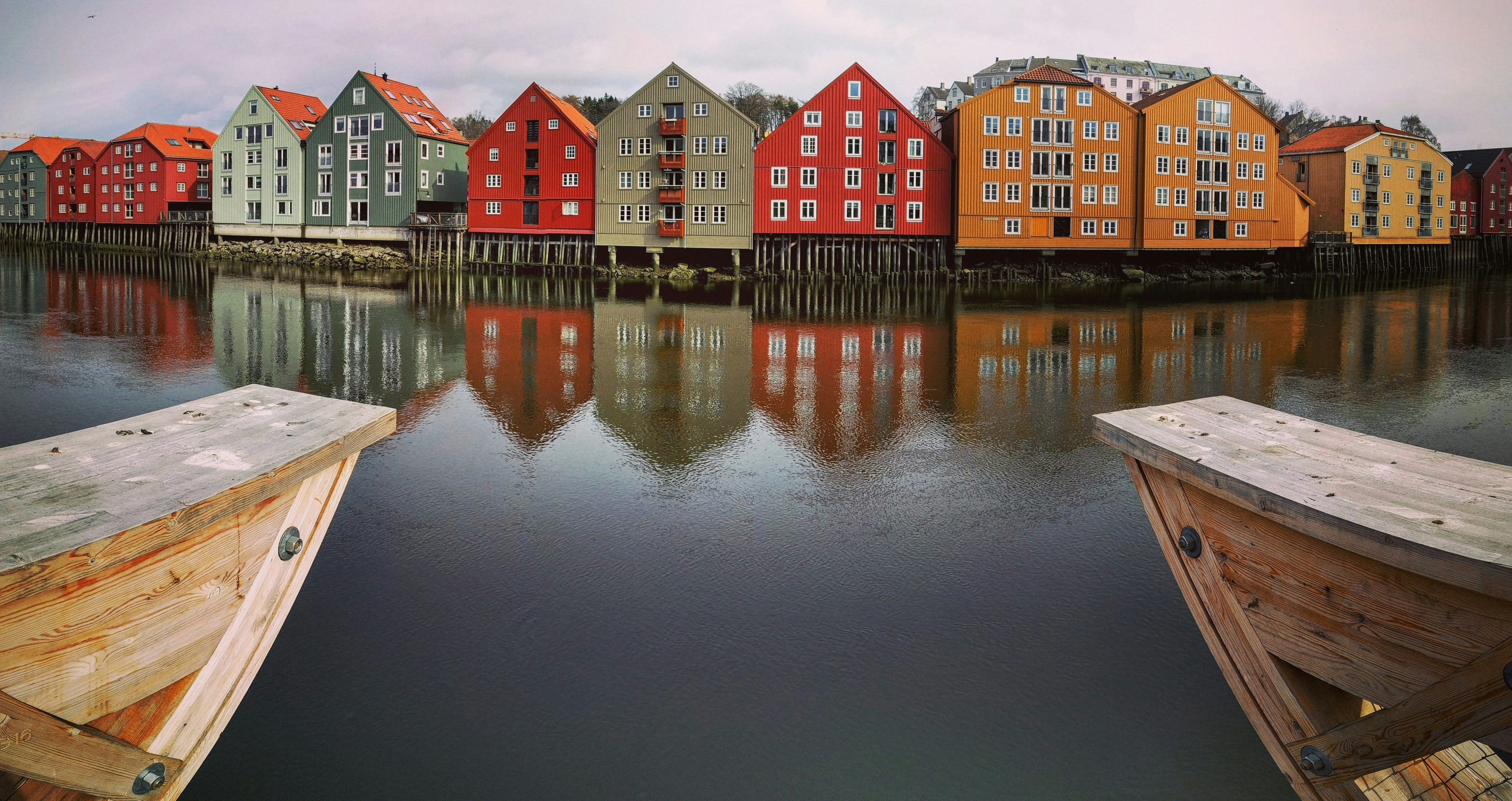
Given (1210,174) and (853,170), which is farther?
(1210,174)

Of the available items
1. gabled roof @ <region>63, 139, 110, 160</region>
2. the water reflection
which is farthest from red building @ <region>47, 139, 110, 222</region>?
the water reflection

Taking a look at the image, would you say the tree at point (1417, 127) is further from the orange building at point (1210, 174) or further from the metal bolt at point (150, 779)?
the metal bolt at point (150, 779)

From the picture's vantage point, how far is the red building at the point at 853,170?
54.2 meters

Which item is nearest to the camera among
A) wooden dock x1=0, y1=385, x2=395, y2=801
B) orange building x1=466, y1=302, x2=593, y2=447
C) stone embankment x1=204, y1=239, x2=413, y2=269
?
wooden dock x1=0, y1=385, x2=395, y2=801

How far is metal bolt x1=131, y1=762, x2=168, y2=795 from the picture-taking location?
155 inches

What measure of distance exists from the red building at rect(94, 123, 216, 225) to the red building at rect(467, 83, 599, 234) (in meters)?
33.9

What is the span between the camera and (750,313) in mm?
35500

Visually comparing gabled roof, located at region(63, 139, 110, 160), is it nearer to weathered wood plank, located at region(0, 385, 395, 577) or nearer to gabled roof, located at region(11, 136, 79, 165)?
gabled roof, located at region(11, 136, 79, 165)

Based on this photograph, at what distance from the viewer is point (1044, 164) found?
55844mm

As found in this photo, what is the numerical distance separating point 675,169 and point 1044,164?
20000mm

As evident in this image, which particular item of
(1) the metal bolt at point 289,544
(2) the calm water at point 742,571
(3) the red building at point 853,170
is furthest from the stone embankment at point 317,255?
(1) the metal bolt at point 289,544

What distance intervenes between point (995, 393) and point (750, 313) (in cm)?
1726

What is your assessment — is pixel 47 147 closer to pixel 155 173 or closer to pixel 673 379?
pixel 155 173

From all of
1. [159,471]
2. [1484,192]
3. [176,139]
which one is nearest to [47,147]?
[176,139]
